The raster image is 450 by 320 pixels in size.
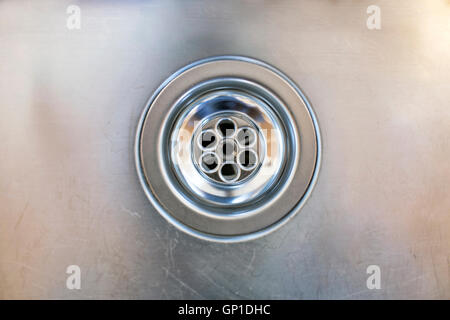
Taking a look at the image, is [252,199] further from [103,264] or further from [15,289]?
[15,289]

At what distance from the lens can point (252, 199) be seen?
59 centimetres

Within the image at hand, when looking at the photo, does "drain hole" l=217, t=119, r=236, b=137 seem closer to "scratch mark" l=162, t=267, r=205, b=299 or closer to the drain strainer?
the drain strainer

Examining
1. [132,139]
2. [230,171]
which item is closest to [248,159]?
[230,171]

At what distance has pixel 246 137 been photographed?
24.5 inches

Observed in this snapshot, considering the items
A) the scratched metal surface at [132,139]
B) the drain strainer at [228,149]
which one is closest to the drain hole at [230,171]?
the drain strainer at [228,149]

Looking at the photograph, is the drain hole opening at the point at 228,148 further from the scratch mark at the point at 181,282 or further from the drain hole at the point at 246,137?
the scratch mark at the point at 181,282

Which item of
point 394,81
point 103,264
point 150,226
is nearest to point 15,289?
point 103,264

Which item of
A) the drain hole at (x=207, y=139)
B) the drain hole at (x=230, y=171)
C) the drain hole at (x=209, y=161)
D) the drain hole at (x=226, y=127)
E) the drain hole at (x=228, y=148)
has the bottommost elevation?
the drain hole at (x=230, y=171)

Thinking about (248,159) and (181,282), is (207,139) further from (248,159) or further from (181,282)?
(181,282)

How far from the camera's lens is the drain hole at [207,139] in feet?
2.01

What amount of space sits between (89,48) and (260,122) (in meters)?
0.35

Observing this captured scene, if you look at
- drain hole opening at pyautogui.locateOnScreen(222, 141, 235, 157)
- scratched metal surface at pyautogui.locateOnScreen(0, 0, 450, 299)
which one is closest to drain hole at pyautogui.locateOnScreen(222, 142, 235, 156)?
drain hole opening at pyautogui.locateOnScreen(222, 141, 235, 157)

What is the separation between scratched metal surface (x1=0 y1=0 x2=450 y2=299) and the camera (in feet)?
1.82
